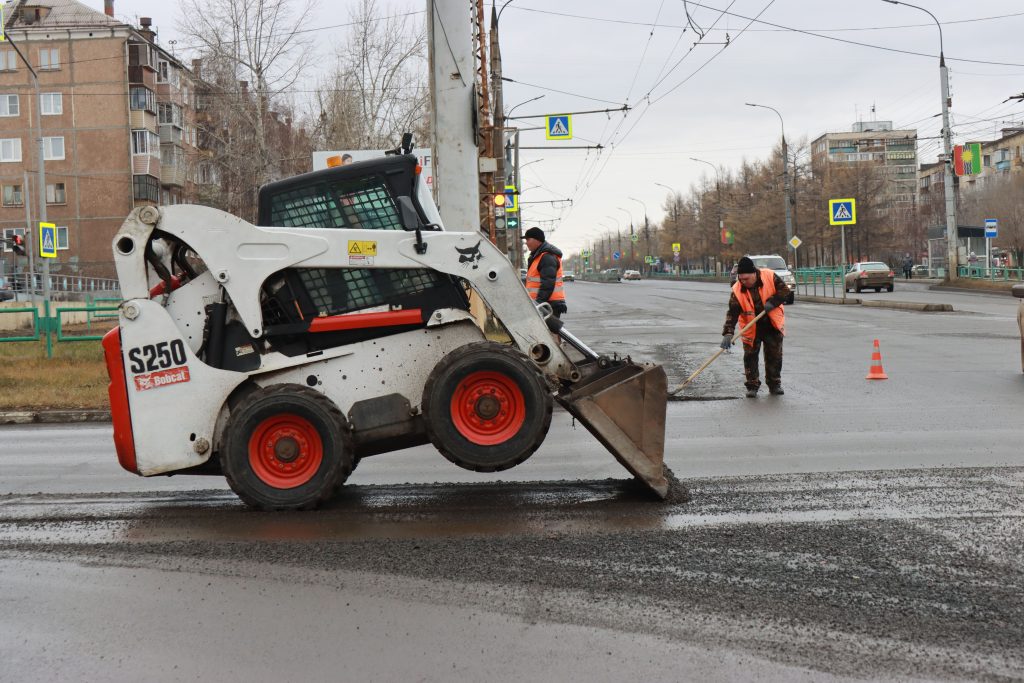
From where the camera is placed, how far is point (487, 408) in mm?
6203

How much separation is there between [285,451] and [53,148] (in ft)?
199

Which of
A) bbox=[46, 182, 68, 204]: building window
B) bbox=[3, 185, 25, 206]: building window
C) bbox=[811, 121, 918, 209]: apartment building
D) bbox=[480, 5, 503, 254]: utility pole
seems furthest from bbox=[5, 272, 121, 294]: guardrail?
bbox=[811, 121, 918, 209]: apartment building

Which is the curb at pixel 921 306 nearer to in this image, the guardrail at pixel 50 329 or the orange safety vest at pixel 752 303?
the orange safety vest at pixel 752 303

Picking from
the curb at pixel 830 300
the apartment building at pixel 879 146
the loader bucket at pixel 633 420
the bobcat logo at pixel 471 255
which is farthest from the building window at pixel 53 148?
the apartment building at pixel 879 146

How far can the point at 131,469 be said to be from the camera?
622 centimetres

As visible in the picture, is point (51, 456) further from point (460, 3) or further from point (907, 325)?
point (907, 325)

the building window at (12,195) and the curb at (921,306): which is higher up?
the building window at (12,195)

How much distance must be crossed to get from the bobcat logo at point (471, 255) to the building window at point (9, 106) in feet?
207

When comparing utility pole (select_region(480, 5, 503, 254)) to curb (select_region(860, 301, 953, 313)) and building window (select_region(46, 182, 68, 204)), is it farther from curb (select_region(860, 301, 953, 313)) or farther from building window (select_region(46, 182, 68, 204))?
building window (select_region(46, 182, 68, 204))

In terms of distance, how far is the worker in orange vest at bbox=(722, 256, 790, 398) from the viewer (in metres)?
12.2

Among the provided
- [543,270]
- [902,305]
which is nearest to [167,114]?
[902,305]

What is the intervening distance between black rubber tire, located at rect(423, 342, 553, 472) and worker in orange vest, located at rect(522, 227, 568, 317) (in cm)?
555

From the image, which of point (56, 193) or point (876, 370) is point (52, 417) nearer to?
point (876, 370)

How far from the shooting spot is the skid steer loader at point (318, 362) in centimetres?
614
